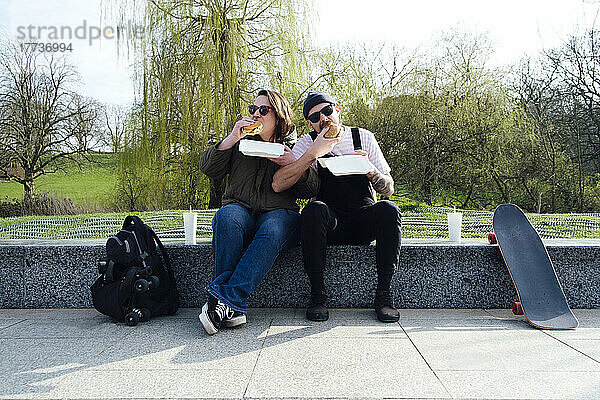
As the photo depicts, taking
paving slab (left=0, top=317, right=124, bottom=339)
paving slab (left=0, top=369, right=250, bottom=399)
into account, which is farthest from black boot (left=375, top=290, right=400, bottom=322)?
paving slab (left=0, top=317, right=124, bottom=339)

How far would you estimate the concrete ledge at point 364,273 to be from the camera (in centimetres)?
276

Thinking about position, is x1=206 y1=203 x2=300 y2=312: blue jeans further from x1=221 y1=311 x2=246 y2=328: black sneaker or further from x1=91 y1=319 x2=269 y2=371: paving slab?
x1=91 y1=319 x2=269 y2=371: paving slab

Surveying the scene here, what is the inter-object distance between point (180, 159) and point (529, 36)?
7.99 metres

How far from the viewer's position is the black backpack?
244cm

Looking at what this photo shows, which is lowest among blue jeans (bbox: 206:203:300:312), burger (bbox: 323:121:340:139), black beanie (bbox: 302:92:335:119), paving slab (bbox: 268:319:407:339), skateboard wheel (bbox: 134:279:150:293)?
paving slab (bbox: 268:319:407:339)

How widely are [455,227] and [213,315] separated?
1.44 m

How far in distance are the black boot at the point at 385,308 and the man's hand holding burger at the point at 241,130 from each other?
103 centimetres

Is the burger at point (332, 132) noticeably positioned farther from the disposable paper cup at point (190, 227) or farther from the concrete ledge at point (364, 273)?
the disposable paper cup at point (190, 227)

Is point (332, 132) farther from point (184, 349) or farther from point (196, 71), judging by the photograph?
point (196, 71)

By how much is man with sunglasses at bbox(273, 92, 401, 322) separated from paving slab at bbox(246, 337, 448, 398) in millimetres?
427

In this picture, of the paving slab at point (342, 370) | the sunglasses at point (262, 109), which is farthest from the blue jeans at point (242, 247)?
the sunglasses at point (262, 109)

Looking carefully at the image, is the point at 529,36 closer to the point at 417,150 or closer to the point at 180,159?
the point at 417,150

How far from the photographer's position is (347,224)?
8.88ft

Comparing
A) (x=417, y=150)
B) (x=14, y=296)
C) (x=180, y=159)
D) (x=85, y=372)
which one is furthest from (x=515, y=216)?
(x=417, y=150)
